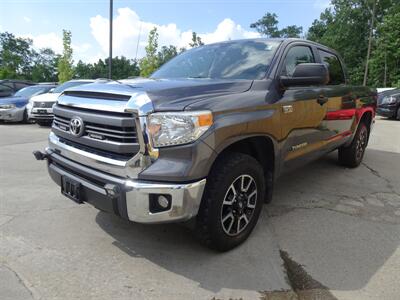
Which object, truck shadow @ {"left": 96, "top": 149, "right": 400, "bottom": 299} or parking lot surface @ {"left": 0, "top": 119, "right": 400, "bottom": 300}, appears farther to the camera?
truck shadow @ {"left": 96, "top": 149, "right": 400, "bottom": 299}

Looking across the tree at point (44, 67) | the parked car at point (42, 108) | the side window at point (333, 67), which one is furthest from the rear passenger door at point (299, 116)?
the tree at point (44, 67)

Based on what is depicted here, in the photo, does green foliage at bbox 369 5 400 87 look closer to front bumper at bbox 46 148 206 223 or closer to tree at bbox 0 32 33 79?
front bumper at bbox 46 148 206 223

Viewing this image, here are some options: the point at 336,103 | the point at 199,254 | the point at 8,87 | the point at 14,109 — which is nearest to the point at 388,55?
the point at 8,87

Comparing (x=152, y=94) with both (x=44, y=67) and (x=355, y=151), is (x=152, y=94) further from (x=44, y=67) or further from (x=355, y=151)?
(x=44, y=67)

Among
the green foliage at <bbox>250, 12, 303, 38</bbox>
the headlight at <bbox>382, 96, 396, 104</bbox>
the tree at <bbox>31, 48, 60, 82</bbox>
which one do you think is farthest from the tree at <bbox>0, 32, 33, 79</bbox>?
the headlight at <bbox>382, 96, 396, 104</bbox>

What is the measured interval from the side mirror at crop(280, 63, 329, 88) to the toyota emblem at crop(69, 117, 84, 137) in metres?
1.85

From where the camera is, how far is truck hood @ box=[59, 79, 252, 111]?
2.53 metres

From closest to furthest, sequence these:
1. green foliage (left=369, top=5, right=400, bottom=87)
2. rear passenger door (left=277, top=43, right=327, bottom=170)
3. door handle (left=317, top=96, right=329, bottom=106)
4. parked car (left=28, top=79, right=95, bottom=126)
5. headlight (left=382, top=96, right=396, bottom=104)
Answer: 1. rear passenger door (left=277, top=43, right=327, bottom=170)
2. door handle (left=317, top=96, right=329, bottom=106)
3. parked car (left=28, top=79, right=95, bottom=126)
4. headlight (left=382, top=96, right=396, bottom=104)
5. green foliage (left=369, top=5, right=400, bottom=87)

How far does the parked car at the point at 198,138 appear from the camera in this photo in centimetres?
247

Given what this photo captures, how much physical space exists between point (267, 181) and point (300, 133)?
2.32 ft

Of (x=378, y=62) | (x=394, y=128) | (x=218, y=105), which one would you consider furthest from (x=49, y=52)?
(x=218, y=105)

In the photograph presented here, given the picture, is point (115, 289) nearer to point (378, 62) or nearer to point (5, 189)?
point (5, 189)

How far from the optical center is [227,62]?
3.72 metres

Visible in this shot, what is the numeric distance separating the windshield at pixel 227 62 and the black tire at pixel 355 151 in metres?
2.74
